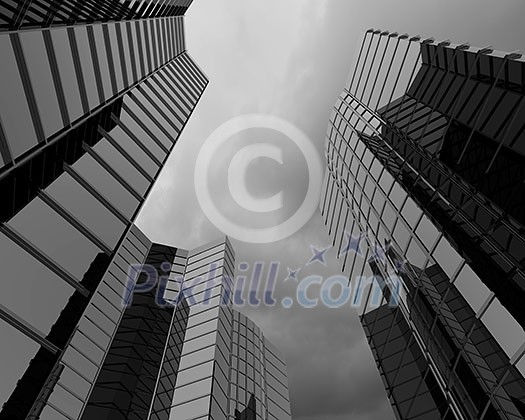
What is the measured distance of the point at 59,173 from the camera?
11273mm

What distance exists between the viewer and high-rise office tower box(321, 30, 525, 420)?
12234 mm

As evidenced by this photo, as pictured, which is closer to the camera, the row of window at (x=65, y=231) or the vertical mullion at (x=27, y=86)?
the vertical mullion at (x=27, y=86)

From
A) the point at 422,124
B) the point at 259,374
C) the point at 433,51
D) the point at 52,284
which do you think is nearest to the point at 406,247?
the point at 422,124

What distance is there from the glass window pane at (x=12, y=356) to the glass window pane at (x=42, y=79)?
4.13 metres

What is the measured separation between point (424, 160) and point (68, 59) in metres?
13.0

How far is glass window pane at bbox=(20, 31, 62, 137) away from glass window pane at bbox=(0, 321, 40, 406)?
163 inches

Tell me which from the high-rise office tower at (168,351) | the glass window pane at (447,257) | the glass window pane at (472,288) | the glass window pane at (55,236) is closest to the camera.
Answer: the glass window pane at (55,236)

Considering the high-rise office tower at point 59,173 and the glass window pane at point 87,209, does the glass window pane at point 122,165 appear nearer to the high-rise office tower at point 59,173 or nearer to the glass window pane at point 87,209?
the high-rise office tower at point 59,173

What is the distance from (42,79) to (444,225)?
12.7 metres

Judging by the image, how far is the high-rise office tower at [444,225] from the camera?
12234 mm

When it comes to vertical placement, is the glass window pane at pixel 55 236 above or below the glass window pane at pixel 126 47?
below

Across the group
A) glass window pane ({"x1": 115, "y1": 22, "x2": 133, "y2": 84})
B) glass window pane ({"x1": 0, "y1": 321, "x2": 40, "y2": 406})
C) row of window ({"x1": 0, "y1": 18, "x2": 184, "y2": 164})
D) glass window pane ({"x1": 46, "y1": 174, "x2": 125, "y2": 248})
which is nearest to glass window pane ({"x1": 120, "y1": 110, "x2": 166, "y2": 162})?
row of window ({"x1": 0, "y1": 18, "x2": 184, "y2": 164})

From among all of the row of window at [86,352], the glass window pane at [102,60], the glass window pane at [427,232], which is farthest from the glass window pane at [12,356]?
the glass window pane at [427,232]

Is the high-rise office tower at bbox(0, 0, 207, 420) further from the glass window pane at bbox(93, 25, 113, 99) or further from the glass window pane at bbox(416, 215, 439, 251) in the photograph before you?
the glass window pane at bbox(416, 215, 439, 251)
